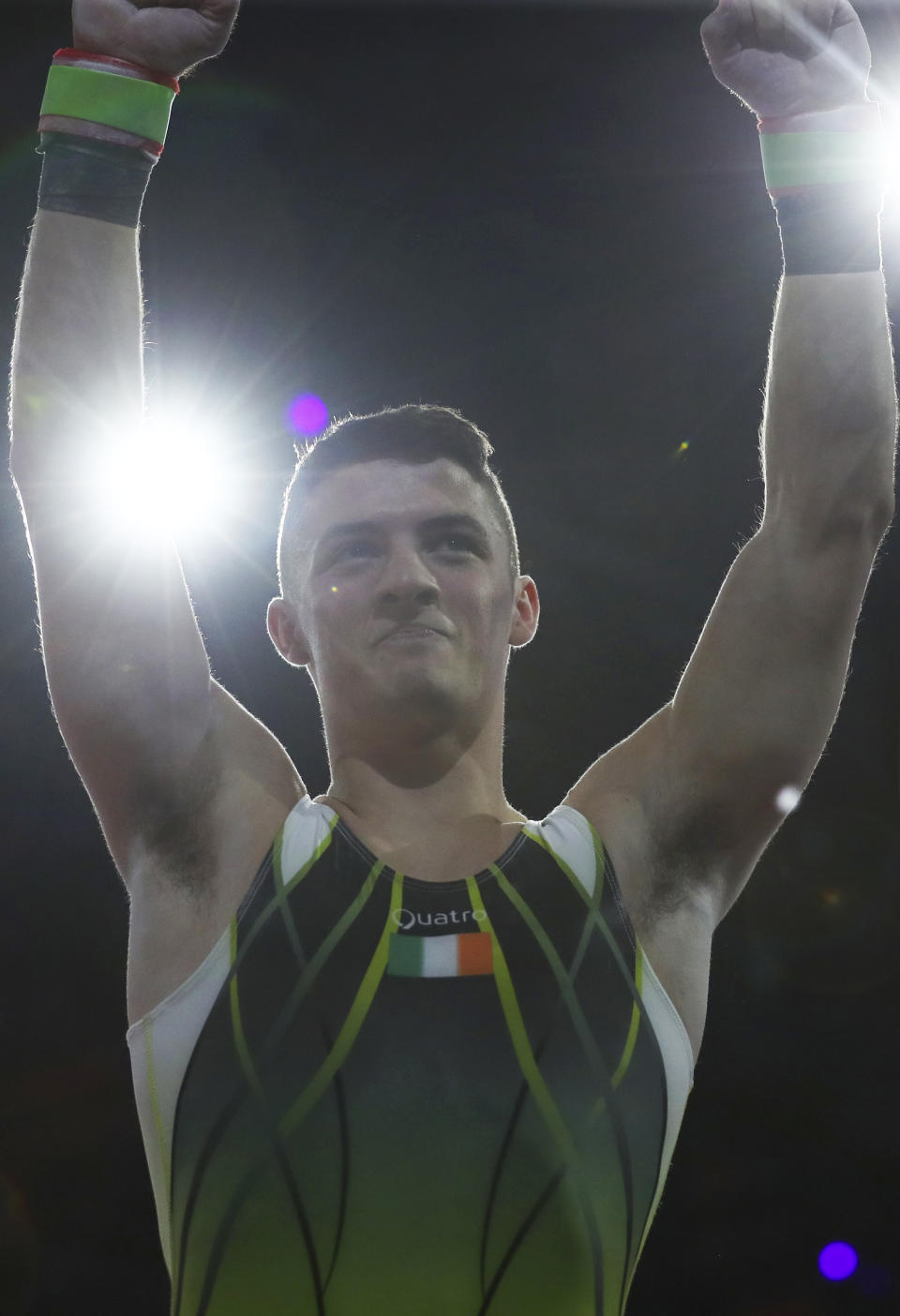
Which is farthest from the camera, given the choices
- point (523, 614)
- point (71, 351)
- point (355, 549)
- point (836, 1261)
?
point (836, 1261)

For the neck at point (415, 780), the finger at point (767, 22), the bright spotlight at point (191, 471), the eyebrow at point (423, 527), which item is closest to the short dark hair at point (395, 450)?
the eyebrow at point (423, 527)

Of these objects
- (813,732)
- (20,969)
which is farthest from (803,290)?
(20,969)

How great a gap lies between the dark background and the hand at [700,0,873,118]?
8.48 feet

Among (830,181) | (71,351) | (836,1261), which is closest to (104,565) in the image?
(71,351)

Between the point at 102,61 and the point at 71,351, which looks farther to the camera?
the point at 102,61

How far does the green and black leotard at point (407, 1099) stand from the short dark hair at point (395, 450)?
2.72 feet

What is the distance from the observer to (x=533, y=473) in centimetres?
534

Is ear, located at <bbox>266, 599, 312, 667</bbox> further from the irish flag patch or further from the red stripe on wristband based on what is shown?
the red stripe on wristband

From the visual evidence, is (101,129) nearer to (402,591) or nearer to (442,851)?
(402,591)

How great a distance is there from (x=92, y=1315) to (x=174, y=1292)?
4.40 meters

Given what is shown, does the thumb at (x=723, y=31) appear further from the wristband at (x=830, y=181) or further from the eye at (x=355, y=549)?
the eye at (x=355, y=549)

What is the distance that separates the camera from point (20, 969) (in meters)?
5.45

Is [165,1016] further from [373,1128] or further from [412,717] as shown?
[412,717]

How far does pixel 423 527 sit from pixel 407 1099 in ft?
3.53
